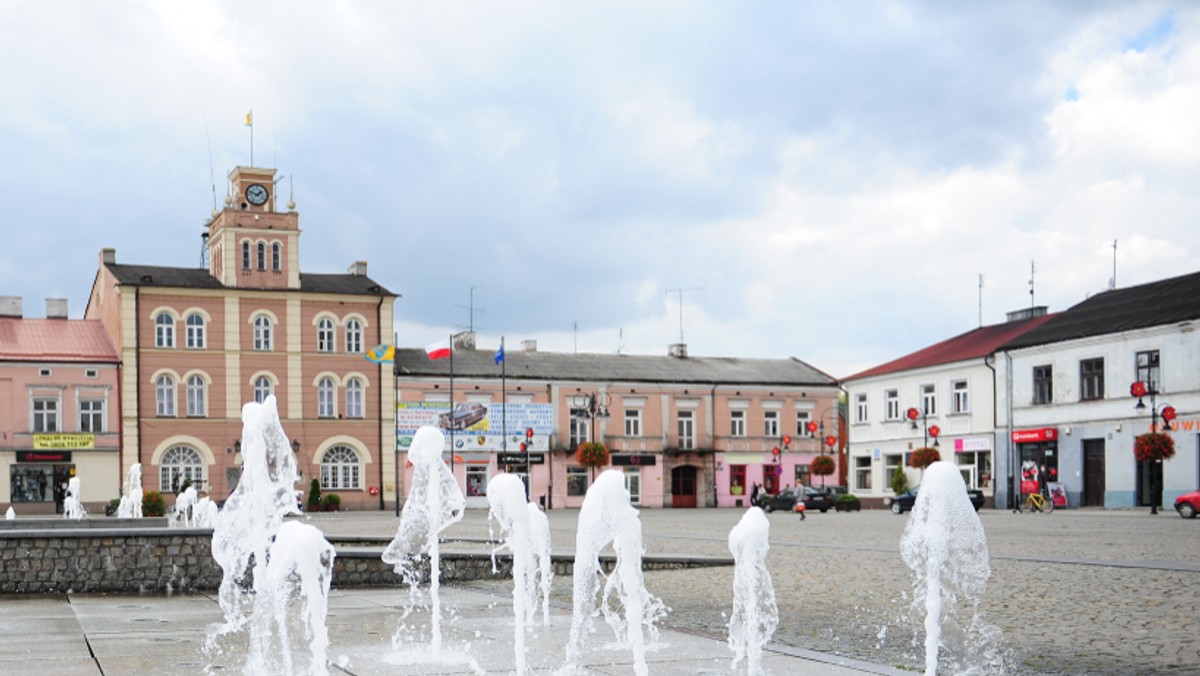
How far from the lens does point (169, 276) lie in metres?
54.9

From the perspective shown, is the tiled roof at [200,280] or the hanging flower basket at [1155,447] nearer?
the hanging flower basket at [1155,447]

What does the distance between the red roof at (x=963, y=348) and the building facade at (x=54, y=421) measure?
3265 centimetres

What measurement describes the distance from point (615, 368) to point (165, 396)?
22.0 m

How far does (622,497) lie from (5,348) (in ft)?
160

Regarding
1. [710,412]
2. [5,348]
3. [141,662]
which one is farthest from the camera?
[710,412]

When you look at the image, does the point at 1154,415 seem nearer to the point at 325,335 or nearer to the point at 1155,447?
the point at 1155,447

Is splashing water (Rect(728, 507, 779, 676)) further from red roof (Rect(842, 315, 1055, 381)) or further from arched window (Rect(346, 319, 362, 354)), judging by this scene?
arched window (Rect(346, 319, 362, 354))

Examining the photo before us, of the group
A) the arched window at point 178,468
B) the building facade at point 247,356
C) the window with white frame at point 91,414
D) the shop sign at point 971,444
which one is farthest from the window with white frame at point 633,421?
the window with white frame at point 91,414

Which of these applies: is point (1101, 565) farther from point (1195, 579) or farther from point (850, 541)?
point (850, 541)

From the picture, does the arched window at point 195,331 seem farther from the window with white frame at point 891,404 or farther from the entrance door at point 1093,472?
the entrance door at point 1093,472

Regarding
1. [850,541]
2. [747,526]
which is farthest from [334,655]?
[850,541]

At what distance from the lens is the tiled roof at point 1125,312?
1651 inches

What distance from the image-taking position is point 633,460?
6259 cm

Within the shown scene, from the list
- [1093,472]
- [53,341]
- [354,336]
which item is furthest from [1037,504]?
[53,341]
